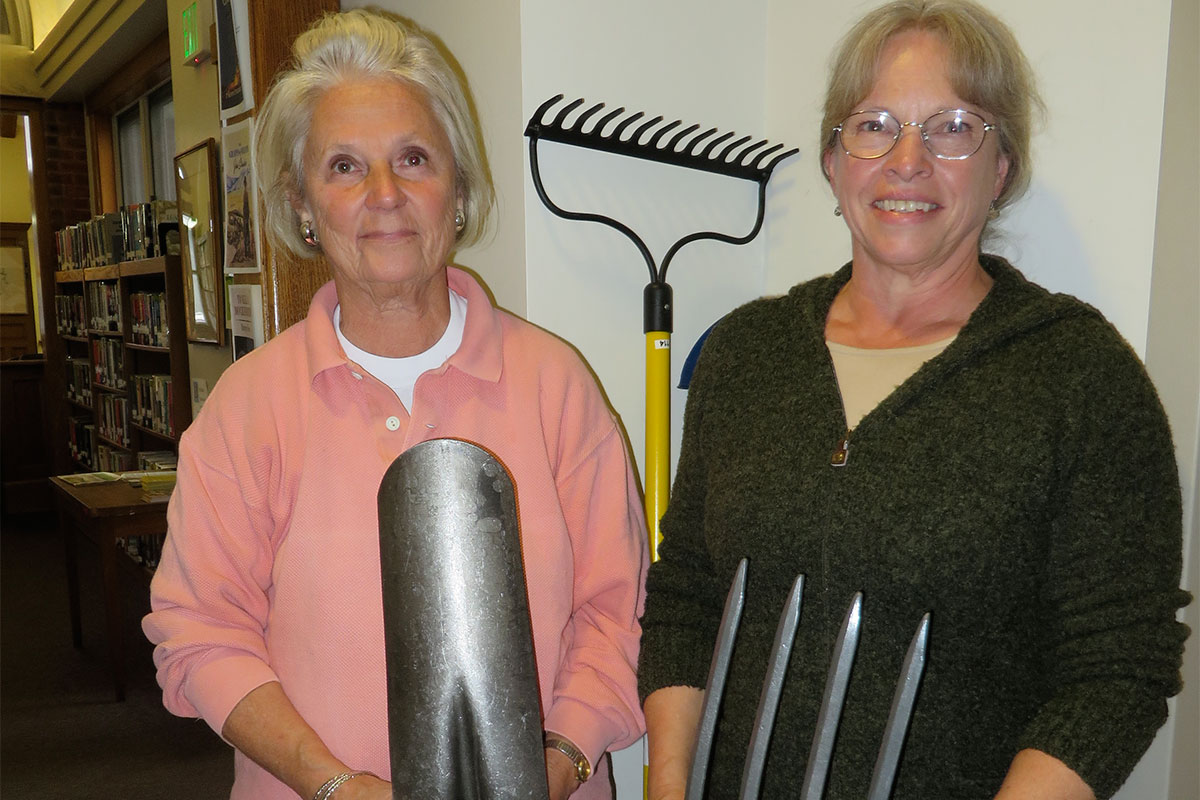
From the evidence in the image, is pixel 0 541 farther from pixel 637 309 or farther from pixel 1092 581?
pixel 1092 581

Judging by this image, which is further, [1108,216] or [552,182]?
[552,182]

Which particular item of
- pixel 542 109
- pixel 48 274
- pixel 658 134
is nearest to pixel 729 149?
pixel 658 134

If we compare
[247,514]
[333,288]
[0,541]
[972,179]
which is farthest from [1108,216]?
[0,541]

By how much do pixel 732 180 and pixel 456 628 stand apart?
129 cm

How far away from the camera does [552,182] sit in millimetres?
1596

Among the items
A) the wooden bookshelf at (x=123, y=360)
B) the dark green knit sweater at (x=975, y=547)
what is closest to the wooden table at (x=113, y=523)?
the wooden bookshelf at (x=123, y=360)

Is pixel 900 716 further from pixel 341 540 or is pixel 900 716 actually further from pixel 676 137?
pixel 676 137

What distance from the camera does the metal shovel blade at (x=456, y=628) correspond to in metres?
0.79

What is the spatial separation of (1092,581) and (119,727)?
323 cm

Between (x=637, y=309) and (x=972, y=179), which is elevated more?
(x=972, y=179)

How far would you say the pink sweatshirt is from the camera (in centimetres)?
103

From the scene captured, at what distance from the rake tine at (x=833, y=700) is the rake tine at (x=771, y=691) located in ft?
0.16

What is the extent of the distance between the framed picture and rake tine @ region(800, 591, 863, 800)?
108 inches

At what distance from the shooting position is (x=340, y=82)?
42.0 inches
